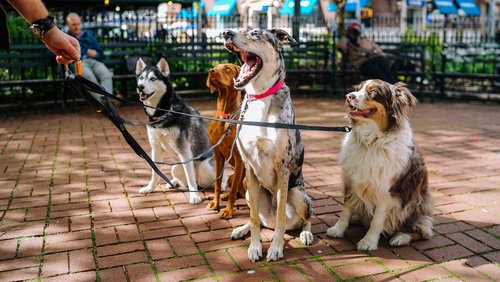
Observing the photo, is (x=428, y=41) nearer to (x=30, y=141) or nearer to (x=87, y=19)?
(x=87, y=19)

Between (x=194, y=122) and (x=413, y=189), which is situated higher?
(x=194, y=122)

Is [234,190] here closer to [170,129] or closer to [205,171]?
[205,171]

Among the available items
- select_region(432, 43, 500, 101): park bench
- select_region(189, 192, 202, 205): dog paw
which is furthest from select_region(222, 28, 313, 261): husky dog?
select_region(432, 43, 500, 101): park bench

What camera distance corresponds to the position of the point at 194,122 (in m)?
4.99

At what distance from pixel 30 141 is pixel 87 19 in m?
5.97

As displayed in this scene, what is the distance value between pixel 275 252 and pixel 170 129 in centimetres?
187

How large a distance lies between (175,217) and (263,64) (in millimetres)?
1859

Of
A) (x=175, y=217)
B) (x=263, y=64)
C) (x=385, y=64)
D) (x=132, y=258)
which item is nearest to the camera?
(x=263, y=64)

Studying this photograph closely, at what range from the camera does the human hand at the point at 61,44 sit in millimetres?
2934

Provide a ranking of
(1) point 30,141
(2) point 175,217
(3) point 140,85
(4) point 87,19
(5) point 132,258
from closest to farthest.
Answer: (5) point 132,258 → (2) point 175,217 → (3) point 140,85 → (1) point 30,141 → (4) point 87,19

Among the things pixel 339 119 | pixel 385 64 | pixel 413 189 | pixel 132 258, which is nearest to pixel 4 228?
pixel 132 258

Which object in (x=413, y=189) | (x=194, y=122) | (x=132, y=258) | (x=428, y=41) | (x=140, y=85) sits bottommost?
(x=132, y=258)

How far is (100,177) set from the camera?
5566 millimetres

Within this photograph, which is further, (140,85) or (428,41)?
(428,41)
